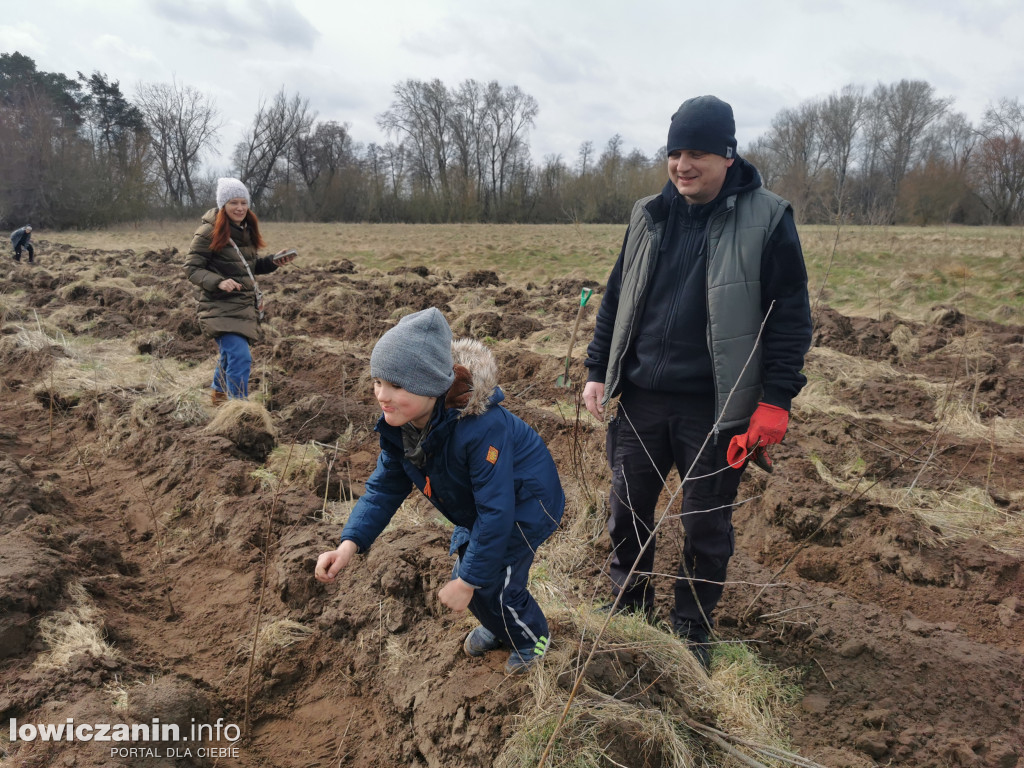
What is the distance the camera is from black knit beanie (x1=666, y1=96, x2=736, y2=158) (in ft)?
7.38

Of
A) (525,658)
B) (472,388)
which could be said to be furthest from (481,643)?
(472,388)

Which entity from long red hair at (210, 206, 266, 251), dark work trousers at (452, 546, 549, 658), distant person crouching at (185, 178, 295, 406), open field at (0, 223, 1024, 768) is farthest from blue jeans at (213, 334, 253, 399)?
dark work trousers at (452, 546, 549, 658)

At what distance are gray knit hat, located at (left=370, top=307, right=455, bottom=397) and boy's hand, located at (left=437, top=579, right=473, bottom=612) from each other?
610 millimetres

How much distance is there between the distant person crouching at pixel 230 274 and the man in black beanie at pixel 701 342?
11.1 ft

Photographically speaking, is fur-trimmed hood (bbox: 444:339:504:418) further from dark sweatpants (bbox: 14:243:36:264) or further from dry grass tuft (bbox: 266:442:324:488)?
dark sweatpants (bbox: 14:243:36:264)

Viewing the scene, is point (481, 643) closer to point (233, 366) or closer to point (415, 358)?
point (415, 358)

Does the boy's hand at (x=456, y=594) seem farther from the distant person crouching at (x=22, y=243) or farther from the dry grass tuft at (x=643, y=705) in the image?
the distant person crouching at (x=22, y=243)

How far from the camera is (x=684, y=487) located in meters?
2.70

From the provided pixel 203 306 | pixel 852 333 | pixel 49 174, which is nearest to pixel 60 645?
pixel 203 306

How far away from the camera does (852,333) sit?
8.62 meters

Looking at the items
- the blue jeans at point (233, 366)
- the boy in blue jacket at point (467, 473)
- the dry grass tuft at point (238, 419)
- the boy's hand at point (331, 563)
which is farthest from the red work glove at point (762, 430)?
the blue jeans at point (233, 366)

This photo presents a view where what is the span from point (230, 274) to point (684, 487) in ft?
13.4

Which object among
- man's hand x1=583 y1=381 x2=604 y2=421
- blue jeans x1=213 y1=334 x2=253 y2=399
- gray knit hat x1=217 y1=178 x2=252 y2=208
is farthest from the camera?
blue jeans x1=213 y1=334 x2=253 y2=399

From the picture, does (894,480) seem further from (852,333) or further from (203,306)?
(203,306)
